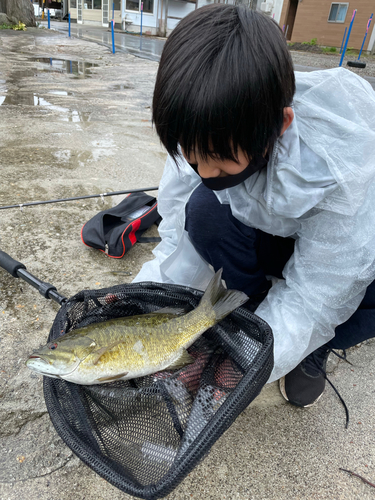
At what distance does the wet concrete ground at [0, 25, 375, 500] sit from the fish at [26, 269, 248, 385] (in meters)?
0.31

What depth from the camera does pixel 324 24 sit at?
22.2 m

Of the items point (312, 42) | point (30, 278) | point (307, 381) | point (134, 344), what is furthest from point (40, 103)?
point (312, 42)

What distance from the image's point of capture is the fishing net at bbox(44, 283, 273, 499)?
944mm

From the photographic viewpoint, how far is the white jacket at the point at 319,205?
44.6 inches

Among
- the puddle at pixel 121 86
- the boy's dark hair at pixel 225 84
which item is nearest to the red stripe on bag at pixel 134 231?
the boy's dark hair at pixel 225 84

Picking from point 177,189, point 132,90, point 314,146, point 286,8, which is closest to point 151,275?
point 177,189

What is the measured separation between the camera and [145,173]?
330cm

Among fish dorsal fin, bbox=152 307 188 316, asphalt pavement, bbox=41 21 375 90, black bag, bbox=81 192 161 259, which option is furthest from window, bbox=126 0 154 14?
fish dorsal fin, bbox=152 307 188 316

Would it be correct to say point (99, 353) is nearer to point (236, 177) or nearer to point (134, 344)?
point (134, 344)

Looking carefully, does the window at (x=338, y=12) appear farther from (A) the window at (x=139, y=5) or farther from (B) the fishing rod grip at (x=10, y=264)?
(B) the fishing rod grip at (x=10, y=264)

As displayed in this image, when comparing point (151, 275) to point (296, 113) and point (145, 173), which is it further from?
point (145, 173)

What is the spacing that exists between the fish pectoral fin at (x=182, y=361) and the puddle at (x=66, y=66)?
8.21 metres

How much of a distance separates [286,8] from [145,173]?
1037 inches

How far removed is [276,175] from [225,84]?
0.35m
